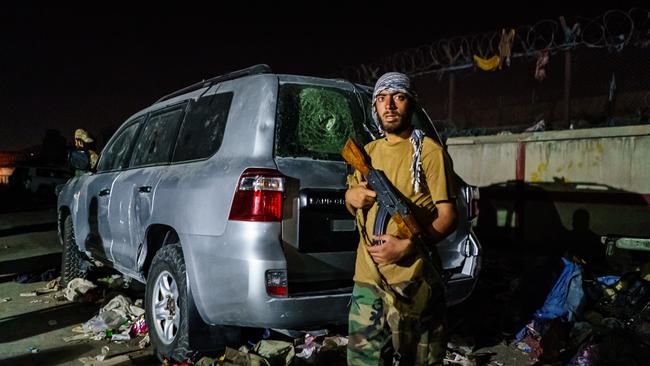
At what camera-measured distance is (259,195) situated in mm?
2676

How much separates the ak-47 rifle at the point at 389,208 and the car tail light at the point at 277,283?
0.81 metres

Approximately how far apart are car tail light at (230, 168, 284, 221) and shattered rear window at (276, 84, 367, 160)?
0.24m

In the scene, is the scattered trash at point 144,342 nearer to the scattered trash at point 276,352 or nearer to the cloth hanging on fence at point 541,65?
the scattered trash at point 276,352

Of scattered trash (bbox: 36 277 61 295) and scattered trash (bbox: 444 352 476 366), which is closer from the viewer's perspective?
scattered trash (bbox: 444 352 476 366)

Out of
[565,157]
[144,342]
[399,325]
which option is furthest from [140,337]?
[565,157]

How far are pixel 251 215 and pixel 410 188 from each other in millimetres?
1037

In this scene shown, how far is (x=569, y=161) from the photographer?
7230mm

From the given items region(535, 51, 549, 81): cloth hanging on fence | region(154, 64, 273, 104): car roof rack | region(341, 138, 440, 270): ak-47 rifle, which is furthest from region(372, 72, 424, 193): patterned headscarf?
region(535, 51, 549, 81): cloth hanging on fence

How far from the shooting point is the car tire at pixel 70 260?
5.57 metres

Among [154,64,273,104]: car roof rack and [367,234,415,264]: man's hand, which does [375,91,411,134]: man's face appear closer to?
[367,234,415,264]: man's hand

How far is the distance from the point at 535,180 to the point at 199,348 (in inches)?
246

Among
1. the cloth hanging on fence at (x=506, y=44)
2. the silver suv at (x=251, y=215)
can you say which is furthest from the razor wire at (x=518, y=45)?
the silver suv at (x=251, y=215)

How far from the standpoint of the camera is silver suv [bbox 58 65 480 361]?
2.69 meters

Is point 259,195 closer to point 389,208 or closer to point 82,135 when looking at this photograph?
point 389,208
